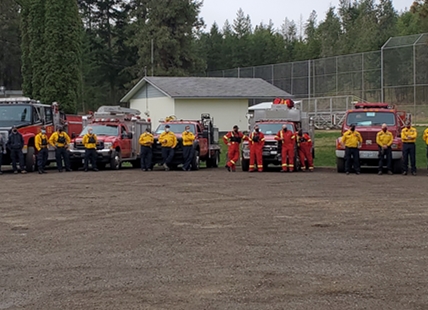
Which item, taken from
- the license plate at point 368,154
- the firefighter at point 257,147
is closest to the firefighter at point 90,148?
the firefighter at point 257,147

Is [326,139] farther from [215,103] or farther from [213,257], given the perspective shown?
[213,257]

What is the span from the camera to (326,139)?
1565 inches

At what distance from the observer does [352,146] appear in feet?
74.1

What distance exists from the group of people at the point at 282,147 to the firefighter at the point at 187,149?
1.28 metres

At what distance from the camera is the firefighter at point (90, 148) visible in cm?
2456

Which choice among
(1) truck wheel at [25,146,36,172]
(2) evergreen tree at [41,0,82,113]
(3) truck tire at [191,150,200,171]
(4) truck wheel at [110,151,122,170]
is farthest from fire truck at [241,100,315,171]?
(2) evergreen tree at [41,0,82,113]

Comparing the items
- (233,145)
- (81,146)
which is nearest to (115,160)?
(81,146)

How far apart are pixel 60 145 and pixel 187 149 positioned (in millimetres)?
4550

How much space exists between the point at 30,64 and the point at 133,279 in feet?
152

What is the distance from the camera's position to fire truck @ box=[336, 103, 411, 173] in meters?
22.9

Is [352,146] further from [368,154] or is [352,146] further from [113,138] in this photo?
[113,138]

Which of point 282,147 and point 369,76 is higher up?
point 369,76

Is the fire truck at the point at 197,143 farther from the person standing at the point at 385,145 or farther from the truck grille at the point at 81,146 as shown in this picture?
the person standing at the point at 385,145

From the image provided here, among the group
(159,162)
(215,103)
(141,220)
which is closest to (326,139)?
(215,103)
